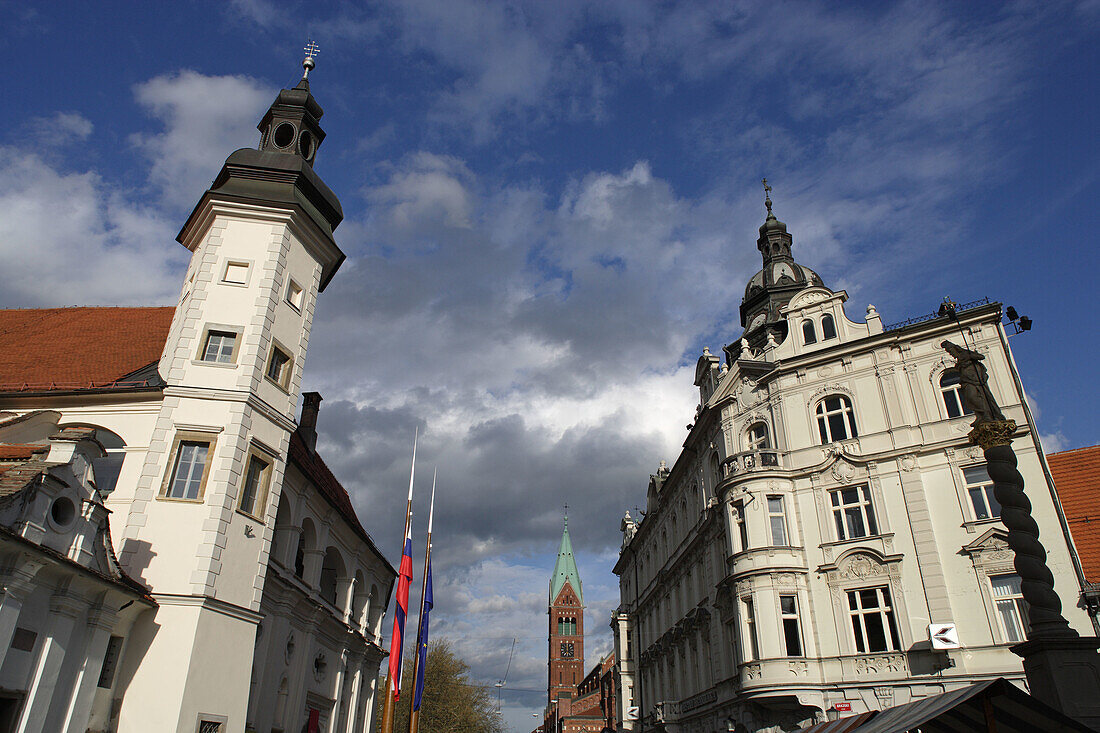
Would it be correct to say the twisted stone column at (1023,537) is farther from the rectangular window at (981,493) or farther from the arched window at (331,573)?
the arched window at (331,573)

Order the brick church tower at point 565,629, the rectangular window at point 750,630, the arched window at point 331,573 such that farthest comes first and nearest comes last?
the brick church tower at point 565,629
the arched window at point 331,573
the rectangular window at point 750,630

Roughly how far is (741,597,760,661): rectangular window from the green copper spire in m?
117

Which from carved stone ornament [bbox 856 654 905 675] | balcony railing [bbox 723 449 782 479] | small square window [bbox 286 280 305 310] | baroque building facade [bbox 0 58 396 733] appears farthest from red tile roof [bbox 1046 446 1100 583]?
small square window [bbox 286 280 305 310]

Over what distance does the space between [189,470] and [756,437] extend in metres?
21.7

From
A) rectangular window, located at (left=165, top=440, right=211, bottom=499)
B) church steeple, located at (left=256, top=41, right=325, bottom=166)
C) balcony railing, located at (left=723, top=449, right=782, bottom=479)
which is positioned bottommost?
rectangular window, located at (left=165, top=440, right=211, bottom=499)

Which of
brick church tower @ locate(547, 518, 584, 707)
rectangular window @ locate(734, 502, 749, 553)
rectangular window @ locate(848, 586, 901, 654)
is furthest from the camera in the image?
brick church tower @ locate(547, 518, 584, 707)

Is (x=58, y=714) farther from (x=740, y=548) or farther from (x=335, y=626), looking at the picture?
(x=740, y=548)

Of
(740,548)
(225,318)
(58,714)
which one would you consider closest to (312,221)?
(225,318)

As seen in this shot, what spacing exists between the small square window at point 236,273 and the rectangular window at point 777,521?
67.2 feet

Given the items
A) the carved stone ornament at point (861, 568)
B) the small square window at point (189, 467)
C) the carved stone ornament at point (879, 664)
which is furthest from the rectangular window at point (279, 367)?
the carved stone ornament at point (879, 664)

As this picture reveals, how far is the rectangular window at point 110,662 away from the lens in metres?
16.1

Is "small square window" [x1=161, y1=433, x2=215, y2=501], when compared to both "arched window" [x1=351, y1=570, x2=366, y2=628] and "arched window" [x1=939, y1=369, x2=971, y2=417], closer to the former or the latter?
"arched window" [x1=351, y1=570, x2=366, y2=628]

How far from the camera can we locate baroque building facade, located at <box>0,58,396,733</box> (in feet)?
47.6

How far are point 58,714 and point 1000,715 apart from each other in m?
17.1
